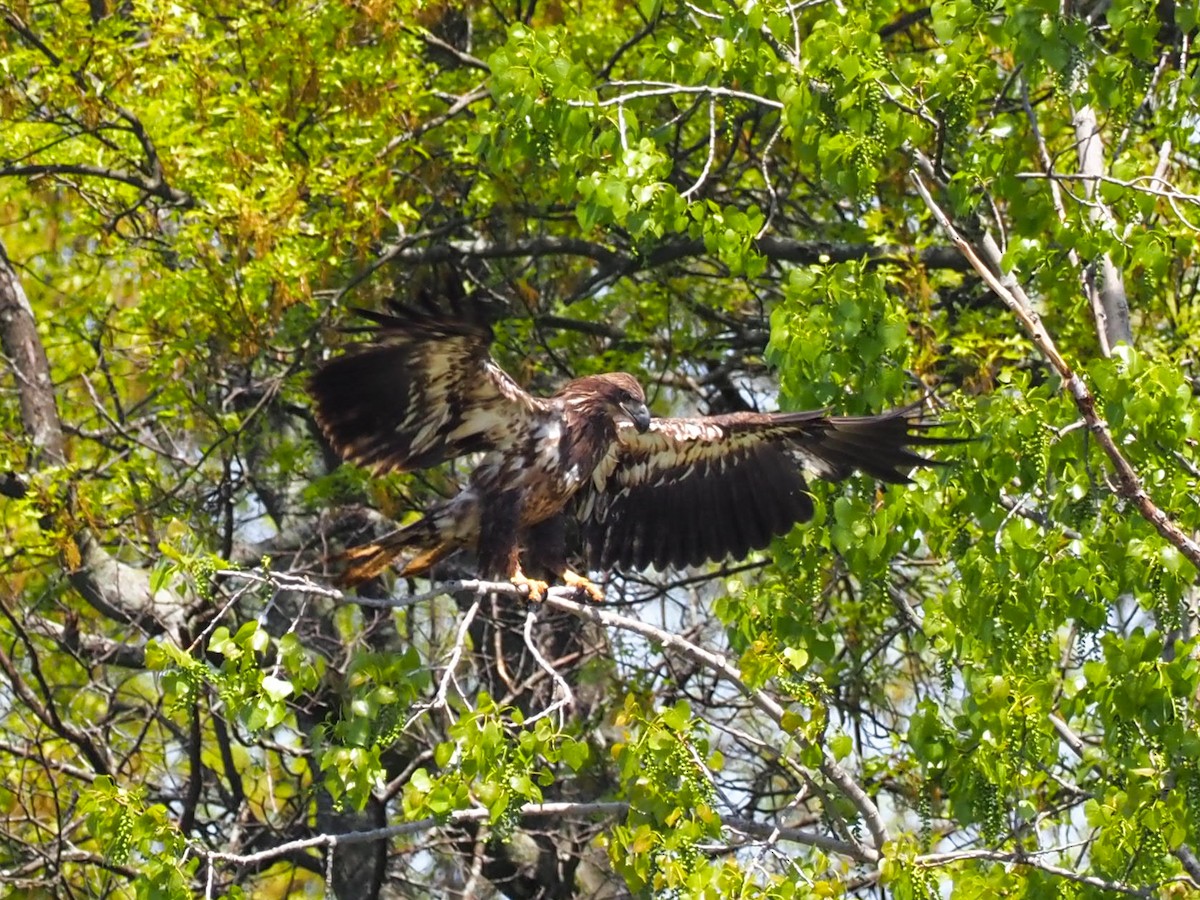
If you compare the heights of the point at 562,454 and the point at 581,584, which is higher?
the point at 562,454

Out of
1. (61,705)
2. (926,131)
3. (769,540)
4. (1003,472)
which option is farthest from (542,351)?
(1003,472)

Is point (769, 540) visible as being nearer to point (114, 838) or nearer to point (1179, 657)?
point (1179, 657)

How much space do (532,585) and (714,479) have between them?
1130mm

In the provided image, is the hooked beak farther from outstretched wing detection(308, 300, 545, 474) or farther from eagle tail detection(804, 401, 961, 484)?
eagle tail detection(804, 401, 961, 484)

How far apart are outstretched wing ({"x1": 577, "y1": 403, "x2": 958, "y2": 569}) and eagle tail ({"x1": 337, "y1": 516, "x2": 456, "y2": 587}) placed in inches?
35.0

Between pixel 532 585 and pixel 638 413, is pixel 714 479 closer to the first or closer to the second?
pixel 638 413

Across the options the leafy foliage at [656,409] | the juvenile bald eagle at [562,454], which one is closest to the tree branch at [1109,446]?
the leafy foliage at [656,409]

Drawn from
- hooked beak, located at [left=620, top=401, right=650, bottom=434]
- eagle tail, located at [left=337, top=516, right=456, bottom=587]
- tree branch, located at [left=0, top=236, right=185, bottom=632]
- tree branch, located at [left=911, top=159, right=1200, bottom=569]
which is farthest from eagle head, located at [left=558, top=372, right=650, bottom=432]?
tree branch, located at [left=911, top=159, right=1200, bottom=569]

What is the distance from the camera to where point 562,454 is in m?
6.43

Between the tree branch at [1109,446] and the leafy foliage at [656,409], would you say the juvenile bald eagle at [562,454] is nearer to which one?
the leafy foliage at [656,409]

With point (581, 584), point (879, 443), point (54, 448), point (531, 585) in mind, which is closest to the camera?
point (531, 585)

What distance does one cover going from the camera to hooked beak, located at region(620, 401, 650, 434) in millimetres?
6586

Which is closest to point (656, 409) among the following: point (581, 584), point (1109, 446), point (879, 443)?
point (581, 584)

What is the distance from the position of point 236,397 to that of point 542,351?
1.42 meters
